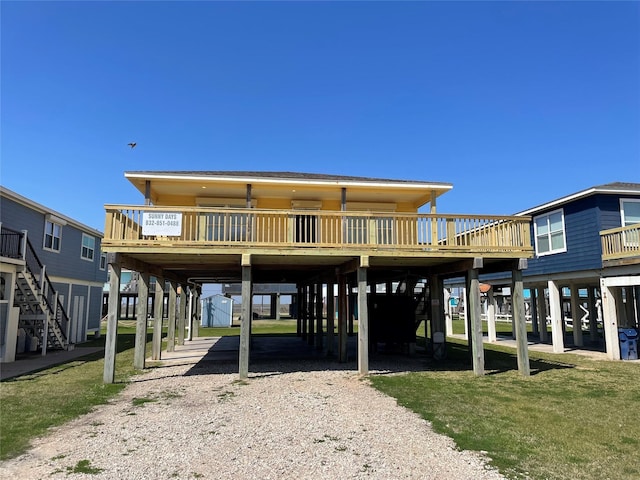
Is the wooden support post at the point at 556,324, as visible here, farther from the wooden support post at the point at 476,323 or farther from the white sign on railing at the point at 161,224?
the white sign on railing at the point at 161,224

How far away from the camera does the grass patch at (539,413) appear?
5.22 meters

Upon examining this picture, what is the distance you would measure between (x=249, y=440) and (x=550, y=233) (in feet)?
53.1

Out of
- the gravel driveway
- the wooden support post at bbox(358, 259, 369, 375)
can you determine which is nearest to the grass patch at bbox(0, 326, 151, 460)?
the gravel driveway

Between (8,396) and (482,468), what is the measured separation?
9.40 m

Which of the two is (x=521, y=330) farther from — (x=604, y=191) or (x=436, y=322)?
(x=604, y=191)

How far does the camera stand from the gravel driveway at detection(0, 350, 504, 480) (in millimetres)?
4922

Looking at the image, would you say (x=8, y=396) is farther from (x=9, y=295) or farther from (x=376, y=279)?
(x=376, y=279)

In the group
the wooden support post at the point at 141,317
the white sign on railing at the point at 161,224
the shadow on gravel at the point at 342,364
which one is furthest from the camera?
the shadow on gravel at the point at 342,364

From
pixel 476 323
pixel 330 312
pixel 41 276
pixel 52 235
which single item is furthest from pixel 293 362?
pixel 52 235

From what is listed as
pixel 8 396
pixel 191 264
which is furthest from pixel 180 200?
pixel 8 396

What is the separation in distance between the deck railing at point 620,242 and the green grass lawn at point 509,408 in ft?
12.0

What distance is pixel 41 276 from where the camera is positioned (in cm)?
1602

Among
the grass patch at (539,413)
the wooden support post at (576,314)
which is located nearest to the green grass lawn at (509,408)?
the grass patch at (539,413)

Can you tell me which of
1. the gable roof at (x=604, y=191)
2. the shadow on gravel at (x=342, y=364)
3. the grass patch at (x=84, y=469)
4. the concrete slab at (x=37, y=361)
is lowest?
the shadow on gravel at (x=342, y=364)
